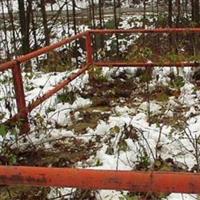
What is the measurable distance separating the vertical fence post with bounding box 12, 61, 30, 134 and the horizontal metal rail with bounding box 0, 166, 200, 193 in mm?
3589

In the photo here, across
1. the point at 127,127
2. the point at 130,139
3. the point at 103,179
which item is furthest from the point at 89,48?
the point at 103,179

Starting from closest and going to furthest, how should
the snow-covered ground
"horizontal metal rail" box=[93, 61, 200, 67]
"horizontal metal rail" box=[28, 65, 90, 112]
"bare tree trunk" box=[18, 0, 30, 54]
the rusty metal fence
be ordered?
the rusty metal fence
the snow-covered ground
"horizontal metal rail" box=[28, 65, 90, 112]
"horizontal metal rail" box=[93, 61, 200, 67]
"bare tree trunk" box=[18, 0, 30, 54]

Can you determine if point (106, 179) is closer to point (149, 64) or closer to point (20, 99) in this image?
point (20, 99)

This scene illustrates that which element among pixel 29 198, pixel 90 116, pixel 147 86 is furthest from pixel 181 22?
pixel 29 198

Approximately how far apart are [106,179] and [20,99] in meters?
3.89

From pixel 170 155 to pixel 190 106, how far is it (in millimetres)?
1675

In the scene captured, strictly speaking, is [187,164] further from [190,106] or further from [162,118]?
[190,106]

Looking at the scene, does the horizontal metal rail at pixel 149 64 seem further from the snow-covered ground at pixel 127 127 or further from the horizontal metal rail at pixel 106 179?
the horizontal metal rail at pixel 106 179

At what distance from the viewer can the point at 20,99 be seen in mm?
5633

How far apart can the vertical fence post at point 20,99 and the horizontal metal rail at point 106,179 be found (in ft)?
11.8

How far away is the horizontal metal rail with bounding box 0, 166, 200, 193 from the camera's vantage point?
180cm

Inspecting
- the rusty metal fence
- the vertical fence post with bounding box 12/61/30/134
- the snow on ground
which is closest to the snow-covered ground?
the snow on ground

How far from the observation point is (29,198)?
427 centimetres

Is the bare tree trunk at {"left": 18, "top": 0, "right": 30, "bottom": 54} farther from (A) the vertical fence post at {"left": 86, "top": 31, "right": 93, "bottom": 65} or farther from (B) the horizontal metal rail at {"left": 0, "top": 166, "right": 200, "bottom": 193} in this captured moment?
(B) the horizontal metal rail at {"left": 0, "top": 166, "right": 200, "bottom": 193}
